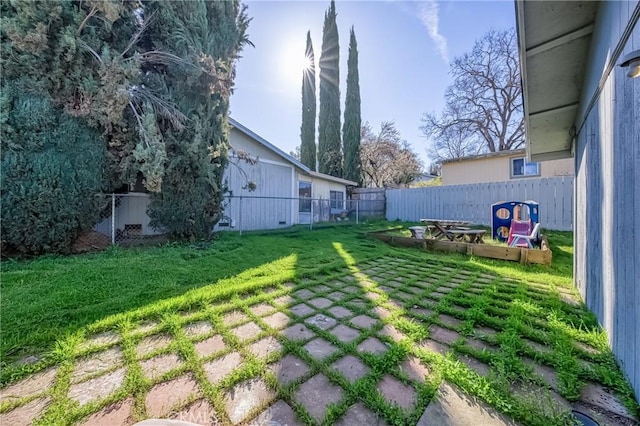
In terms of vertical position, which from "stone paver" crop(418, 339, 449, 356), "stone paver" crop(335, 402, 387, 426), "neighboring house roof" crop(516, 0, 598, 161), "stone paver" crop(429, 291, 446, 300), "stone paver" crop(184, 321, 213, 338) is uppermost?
"neighboring house roof" crop(516, 0, 598, 161)

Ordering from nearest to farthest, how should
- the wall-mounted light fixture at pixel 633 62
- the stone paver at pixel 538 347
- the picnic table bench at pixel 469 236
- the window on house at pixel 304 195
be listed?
the wall-mounted light fixture at pixel 633 62, the stone paver at pixel 538 347, the picnic table bench at pixel 469 236, the window on house at pixel 304 195

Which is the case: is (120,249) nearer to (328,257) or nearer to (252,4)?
(328,257)

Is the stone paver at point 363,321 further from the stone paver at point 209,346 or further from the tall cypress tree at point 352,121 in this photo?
the tall cypress tree at point 352,121

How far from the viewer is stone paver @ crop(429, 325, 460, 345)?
7.24 ft

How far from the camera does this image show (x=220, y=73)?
19.4 ft

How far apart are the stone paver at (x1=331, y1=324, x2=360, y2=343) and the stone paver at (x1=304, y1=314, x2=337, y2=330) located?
8cm

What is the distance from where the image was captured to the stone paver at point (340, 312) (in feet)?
8.77

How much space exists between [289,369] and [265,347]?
35cm

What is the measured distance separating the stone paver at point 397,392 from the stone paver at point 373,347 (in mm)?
289

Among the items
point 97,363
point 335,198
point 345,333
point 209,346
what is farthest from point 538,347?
point 335,198

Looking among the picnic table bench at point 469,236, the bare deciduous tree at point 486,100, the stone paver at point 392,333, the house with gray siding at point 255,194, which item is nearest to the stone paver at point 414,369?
the stone paver at point 392,333

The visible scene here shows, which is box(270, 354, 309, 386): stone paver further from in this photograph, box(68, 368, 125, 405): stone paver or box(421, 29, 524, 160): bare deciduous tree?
box(421, 29, 524, 160): bare deciduous tree

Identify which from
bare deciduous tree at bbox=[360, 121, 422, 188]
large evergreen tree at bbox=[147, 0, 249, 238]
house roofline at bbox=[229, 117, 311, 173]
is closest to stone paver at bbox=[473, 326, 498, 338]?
large evergreen tree at bbox=[147, 0, 249, 238]

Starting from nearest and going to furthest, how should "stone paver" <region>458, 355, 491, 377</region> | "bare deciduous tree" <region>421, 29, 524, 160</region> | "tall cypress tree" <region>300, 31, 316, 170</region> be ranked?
"stone paver" <region>458, 355, 491, 377</region> → "bare deciduous tree" <region>421, 29, 524, 160</region> → "tall cypress tree" <region>300, 31, 316, 170</region>
